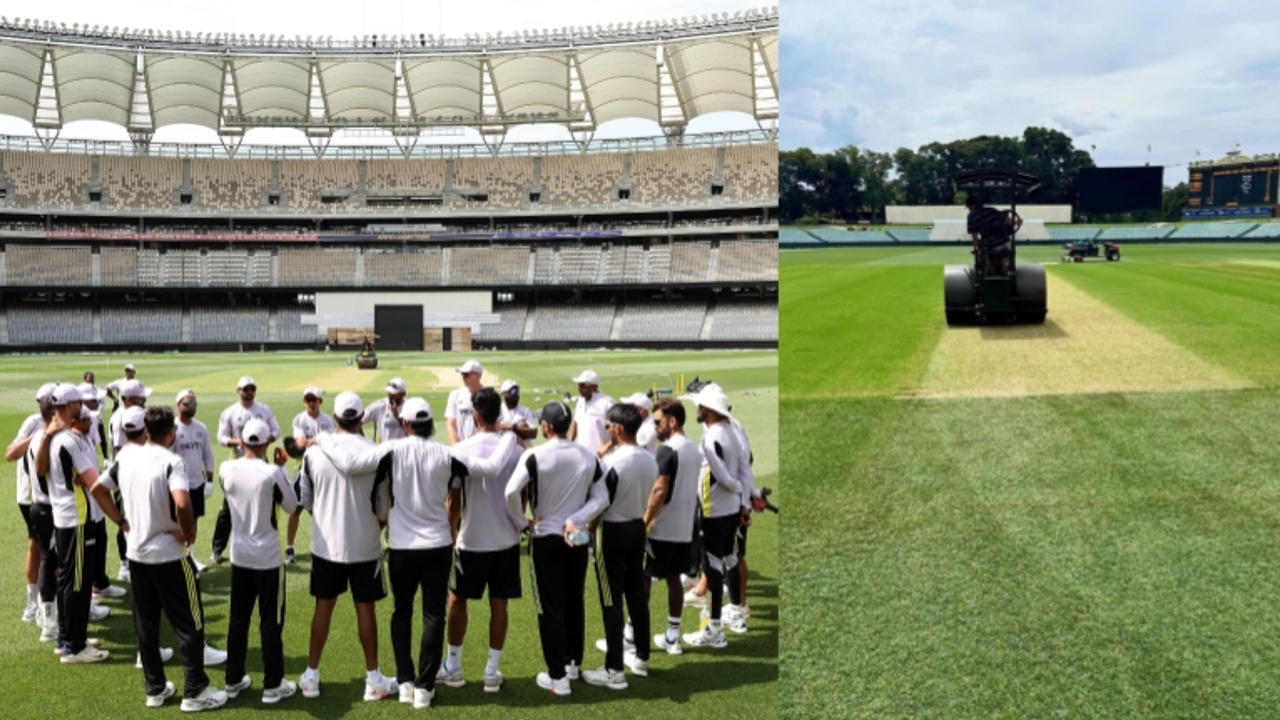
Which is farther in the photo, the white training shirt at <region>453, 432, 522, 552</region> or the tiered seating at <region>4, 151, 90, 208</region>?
the tiered seating at <region>4, 151, 90, 208</region>

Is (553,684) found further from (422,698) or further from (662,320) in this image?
(662,320)

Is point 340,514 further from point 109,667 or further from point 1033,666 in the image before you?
point 1033,666

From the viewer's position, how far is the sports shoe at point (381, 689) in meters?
4.49

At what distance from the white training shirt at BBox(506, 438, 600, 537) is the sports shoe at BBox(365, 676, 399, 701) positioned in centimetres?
97

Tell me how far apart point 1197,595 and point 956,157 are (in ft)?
8.53

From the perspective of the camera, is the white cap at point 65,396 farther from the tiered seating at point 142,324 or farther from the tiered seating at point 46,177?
the tiered seating at point 46,177

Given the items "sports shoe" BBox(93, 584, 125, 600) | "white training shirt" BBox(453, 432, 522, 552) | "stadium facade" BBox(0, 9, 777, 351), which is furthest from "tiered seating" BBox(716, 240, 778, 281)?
"white training shirt" BBox(453, 432, 522, 552)

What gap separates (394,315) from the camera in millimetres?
44375

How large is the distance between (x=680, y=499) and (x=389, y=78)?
4845 centimetres

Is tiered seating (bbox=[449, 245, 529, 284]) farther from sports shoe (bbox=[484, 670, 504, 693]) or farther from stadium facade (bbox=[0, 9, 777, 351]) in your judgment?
sports shoe (bbox=[484, 670, 504, 693])

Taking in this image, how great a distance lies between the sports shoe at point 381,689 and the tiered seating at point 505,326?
3924 cm

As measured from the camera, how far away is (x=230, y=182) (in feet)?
170

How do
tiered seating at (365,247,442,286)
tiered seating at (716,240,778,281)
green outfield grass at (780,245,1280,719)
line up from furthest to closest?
tiered seating at (365,247,442,286), tiered seating at (716,240,778,281), green outfield grass at (780,245,1280,719)

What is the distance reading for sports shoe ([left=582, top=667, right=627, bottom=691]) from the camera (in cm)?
460
